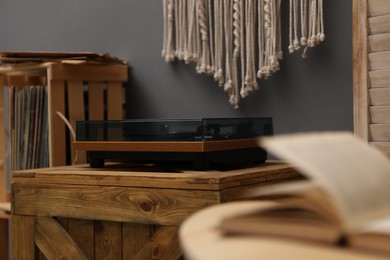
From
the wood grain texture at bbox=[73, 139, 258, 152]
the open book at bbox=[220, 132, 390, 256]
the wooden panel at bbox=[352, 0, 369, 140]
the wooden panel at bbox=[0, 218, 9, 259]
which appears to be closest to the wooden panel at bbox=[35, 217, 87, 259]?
the wood grain texture at bbox=[73, 139, 258, 152]

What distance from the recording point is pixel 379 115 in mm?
1605

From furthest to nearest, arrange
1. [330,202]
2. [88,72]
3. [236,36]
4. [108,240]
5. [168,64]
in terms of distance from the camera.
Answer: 1. [168,64]
2. [88,72]
3. [236,36]
4. [108,240]
5. [330,202]

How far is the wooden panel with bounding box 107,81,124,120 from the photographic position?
2100mm

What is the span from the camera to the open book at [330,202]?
2.03 ft

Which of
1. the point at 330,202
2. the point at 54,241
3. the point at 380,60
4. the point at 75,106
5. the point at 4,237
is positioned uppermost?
the point at 380,60

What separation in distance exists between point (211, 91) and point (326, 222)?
1.40 metres

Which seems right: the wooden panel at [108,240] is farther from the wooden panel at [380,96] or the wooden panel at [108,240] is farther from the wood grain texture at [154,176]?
the wooden panel at [380,96]

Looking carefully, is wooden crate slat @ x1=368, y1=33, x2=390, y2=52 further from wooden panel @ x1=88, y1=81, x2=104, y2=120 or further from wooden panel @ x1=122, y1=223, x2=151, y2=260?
wooden panel @ x1=88, y1=81, x2=104, y2=120

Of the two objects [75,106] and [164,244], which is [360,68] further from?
[75,106]

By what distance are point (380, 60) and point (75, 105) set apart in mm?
960

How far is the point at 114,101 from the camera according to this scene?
2107 millimetres

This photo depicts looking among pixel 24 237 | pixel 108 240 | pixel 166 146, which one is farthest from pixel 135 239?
pixel 24 237

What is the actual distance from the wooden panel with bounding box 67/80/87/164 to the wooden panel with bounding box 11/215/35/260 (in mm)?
402

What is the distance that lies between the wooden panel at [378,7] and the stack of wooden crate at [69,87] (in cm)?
87
